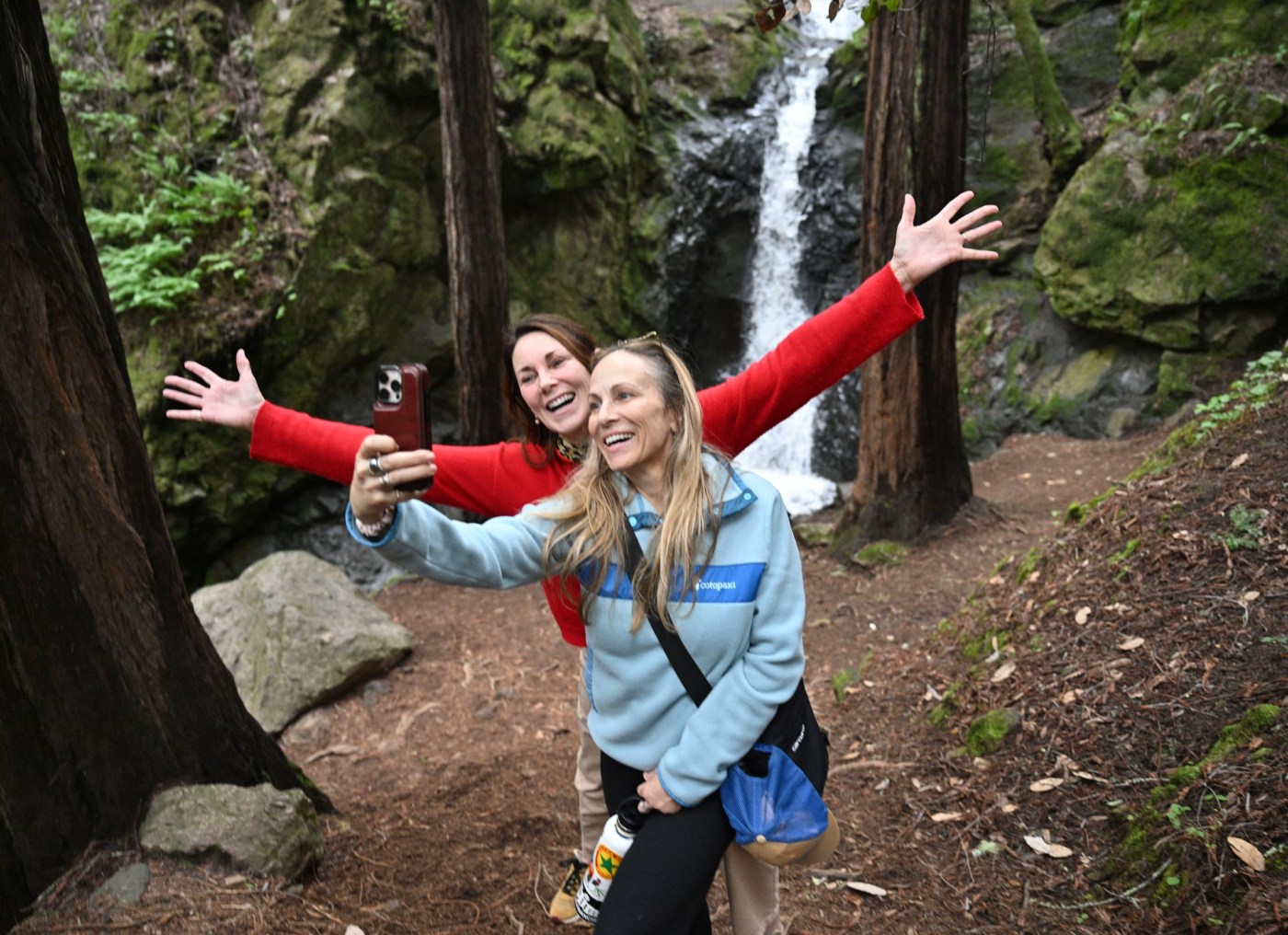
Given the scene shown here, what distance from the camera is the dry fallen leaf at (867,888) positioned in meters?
3.26

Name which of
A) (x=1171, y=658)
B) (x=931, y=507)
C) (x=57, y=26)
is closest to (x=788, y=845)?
(x=1171, y=658)

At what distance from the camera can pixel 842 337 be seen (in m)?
2.61

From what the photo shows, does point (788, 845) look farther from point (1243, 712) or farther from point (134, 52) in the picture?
point (134, 52)

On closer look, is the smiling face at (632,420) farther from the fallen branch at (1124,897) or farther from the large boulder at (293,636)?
the large boulder at (293,636)

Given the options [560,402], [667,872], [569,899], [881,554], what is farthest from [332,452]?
[881,554]

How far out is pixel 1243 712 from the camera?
2.94 meters

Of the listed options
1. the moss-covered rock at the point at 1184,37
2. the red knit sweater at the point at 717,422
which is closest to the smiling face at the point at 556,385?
the red knit sweater at the point at 717,422

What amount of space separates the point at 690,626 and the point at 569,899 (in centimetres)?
171

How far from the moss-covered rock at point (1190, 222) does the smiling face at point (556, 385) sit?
8.76 metres

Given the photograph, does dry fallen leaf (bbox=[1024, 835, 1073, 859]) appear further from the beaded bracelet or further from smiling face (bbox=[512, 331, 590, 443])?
the beaded bracelet

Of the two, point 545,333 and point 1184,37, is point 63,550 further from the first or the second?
point 1184,37

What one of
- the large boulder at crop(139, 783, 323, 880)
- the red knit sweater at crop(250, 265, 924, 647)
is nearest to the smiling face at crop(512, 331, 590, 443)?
the red knit sweater at crop(250, 265, 924, 647)

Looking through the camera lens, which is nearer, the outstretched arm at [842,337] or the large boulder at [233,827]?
the outstretched arm at [842,337]

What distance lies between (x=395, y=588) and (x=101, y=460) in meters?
6.55
